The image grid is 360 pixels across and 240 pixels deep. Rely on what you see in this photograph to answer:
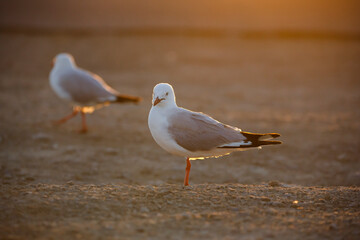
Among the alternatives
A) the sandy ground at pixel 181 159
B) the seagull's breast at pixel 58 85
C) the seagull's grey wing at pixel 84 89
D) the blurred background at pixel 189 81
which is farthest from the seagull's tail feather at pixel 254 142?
the seagull's breast at pixel 58 85

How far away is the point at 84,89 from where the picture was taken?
32.6 feet

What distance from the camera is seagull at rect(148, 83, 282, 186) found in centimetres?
555

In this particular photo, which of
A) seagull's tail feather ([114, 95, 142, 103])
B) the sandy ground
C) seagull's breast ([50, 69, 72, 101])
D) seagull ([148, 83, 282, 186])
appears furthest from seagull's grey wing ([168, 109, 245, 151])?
seagull's breast ([50, 69, 72, 101])

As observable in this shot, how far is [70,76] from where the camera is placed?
400 inches

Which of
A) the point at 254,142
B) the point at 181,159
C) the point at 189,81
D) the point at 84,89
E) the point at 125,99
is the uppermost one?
the point at 189,81

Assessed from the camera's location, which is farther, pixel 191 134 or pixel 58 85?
pixel 58 85

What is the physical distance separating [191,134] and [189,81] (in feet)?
36.9

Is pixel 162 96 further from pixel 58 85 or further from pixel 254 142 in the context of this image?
pixel 58 85

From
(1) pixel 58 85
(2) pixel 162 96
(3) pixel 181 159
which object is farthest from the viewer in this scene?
(1) pixel 58 85

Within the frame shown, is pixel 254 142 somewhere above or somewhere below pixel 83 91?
below

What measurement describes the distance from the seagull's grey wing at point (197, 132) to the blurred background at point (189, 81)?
1792 mm

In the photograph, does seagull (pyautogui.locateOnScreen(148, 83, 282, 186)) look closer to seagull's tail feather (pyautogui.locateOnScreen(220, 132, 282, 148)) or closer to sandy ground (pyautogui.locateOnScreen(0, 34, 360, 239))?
seagull's tail feather (pyautogui.locateOnScreen(220, 132, 282, 148))

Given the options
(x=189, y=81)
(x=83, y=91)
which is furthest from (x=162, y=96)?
(x=189, y=81)

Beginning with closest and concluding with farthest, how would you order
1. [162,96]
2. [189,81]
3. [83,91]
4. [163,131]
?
1. [163,131]
2. [162,96]
3. [83,91]
4. [189,81]
